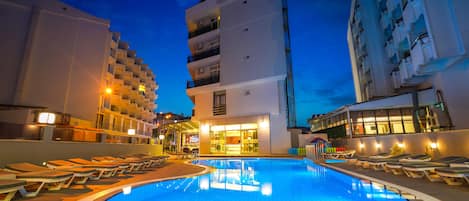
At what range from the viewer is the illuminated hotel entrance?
19780 mm

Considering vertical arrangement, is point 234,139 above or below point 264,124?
below

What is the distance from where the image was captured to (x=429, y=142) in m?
9.52

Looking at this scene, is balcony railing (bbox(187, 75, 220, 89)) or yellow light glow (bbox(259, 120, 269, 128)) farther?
balcony railing (bbox(187, 75, 220, 89))

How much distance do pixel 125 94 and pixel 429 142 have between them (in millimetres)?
33539

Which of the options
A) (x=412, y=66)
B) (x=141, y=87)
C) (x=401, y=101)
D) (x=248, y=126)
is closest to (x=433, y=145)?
(x=412, y=66)

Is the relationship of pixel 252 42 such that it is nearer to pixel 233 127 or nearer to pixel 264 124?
pixel 264 124

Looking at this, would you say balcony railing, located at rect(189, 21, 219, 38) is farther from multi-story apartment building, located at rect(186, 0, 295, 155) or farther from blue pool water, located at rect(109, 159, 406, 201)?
blue pool water, located at rect(109, 159, 406, 201)

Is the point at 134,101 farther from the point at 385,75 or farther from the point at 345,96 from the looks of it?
the point at 345,96

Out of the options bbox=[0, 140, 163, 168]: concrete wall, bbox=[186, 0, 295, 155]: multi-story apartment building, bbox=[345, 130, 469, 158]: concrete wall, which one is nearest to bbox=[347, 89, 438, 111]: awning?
bbox=[345, 130, 469, 158]: concrete wall


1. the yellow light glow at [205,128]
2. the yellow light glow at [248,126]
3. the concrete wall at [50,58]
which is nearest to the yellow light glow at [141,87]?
the concrete wall at [50,58]

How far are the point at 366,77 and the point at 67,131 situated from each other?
2741 centimetres

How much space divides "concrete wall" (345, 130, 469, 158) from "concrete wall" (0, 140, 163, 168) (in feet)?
44.0

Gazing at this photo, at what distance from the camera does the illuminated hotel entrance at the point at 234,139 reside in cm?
1978

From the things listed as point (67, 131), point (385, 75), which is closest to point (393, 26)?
point (385, 75)
